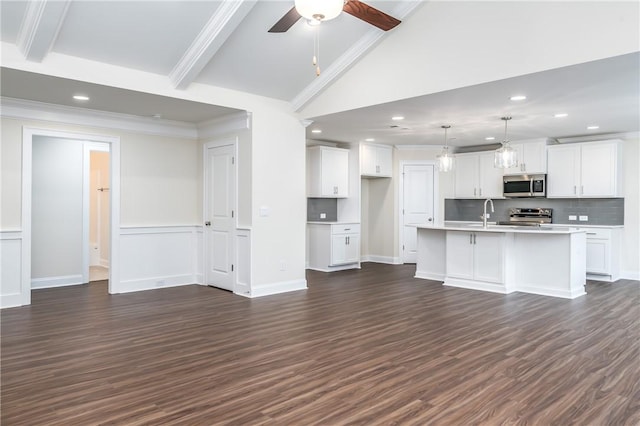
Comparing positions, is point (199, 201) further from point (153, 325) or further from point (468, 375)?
point (468, 375)

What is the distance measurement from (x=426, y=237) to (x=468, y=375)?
13.5 feet

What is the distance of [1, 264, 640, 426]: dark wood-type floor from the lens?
2611mm

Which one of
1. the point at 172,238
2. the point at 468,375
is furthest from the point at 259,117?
the point at 468,375

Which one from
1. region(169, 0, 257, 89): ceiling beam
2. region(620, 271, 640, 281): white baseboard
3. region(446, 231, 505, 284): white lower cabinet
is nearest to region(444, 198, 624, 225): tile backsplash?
region(620, 271, 640, 281): white baseboard

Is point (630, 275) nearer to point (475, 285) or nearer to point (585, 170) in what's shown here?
point (585, 170)

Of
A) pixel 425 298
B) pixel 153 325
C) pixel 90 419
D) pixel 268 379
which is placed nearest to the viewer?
pixel 90 419

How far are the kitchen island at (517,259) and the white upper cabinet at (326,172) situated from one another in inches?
92.6

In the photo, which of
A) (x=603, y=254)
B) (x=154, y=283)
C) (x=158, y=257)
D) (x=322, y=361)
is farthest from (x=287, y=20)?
(x=603, y=254)

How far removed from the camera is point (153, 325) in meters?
4.48

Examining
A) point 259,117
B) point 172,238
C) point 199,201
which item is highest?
point 259,117

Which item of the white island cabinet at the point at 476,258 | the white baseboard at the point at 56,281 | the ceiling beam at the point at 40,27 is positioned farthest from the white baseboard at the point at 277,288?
the ceiling beam at the point at 40,27

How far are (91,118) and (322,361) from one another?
4585 mm

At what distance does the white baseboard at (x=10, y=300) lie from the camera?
5.22 meters

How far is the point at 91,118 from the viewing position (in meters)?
5.88
